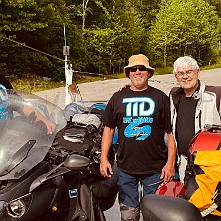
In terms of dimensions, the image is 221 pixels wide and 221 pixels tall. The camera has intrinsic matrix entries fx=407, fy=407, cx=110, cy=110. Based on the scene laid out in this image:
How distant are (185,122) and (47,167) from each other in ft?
3.20

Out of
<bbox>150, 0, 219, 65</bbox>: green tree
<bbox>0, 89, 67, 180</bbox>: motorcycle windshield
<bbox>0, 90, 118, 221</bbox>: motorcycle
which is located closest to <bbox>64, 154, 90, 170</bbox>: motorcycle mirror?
<bbox>0, 90, 118, 221</bbox>: motorcycle

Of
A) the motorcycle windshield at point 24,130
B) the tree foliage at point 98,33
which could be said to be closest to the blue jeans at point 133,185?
the motorcycle windshield at point 24,130

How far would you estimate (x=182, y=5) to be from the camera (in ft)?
144

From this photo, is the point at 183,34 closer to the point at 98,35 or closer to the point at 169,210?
the point at 98,35

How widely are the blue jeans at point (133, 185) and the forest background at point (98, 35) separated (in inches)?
694

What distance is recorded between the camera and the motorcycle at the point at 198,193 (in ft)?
4.63

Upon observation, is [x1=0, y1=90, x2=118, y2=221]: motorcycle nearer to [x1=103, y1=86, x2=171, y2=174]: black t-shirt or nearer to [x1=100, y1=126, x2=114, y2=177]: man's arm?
[x1=100, y1=126, x2=114, y2=177]: man's arm

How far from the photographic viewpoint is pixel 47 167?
2.62 metres

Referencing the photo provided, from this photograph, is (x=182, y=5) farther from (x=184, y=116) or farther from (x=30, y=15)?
(x=184, y=116)

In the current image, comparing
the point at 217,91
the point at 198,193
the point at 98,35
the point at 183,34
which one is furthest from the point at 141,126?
the point at 183,34

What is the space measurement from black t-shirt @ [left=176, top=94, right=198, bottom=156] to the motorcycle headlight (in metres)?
1.11

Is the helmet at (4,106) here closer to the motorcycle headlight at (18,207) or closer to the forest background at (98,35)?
the motorcycle headlight at (18,207)

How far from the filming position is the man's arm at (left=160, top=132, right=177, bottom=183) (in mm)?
2943

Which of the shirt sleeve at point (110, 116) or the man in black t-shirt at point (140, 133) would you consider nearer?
the man in black t-shirt at point (140, 133)
